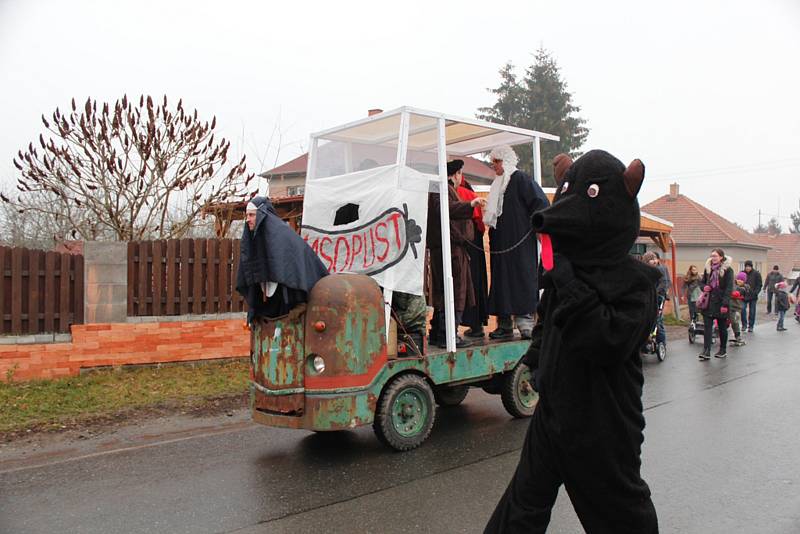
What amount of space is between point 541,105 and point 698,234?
11.3 meters

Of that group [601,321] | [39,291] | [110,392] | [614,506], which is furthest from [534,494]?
[39,291]

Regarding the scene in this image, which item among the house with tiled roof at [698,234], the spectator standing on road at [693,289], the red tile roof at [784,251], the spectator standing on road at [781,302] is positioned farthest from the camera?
the red tile roof at [784,251]

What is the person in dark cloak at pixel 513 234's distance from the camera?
618cm

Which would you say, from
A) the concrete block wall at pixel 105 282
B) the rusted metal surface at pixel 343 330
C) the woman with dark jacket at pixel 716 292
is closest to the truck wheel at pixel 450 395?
the rusted metal surface at pixel 343 330

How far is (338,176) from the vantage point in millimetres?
6320

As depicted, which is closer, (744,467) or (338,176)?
(744,467)

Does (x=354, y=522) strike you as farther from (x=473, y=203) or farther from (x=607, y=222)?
(x=473, y=203)

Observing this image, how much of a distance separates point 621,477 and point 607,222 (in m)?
0.99

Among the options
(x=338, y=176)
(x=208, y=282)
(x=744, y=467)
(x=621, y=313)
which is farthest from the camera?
(x=208, y=282)

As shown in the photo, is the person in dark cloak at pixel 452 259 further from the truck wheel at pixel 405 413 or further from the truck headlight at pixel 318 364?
the truck headlight at pixel 318 364

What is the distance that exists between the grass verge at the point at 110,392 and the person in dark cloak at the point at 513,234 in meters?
3.60

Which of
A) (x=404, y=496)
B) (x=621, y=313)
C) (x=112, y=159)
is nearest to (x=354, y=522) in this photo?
(x=404, y=496)

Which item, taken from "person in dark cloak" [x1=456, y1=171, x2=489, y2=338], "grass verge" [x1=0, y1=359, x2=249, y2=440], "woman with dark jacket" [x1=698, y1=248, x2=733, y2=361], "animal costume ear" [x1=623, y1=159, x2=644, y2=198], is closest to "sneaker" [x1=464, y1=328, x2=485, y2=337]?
"person in dark cloak" [x1=456, y1=171, x2=489, y2=338]

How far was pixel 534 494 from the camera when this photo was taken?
2.71m
